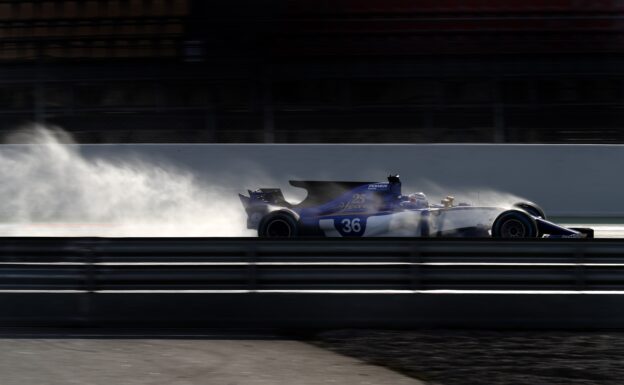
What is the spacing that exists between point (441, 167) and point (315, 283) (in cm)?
931

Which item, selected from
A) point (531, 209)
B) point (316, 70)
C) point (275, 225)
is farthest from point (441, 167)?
point (275, 225)

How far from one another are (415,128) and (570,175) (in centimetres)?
379

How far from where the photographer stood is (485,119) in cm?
1748

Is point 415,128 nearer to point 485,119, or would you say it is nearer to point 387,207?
point 485,119

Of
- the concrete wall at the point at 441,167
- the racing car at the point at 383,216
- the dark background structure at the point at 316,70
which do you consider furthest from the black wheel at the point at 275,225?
the dark background structure at the point at 316,70

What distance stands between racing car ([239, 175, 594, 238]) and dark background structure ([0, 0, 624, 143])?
7062 mm

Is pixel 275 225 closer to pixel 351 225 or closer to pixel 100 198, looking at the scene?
pixel 351 225

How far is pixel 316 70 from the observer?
1891cm

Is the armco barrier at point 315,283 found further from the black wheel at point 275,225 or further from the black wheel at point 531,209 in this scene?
the black wheel at point 531,209

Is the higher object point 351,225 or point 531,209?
point 531,209

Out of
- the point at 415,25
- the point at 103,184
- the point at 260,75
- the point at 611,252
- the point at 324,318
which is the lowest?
the point at 324,318

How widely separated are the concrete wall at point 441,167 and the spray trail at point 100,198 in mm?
321

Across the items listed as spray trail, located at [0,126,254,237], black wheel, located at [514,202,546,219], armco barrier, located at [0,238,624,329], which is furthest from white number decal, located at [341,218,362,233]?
armco barrier, located at [0,238,624,329]

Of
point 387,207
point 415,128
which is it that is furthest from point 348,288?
point 415,128
